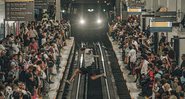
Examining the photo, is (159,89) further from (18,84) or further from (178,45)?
(178,45)

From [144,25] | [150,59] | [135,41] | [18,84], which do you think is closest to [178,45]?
[135,41]

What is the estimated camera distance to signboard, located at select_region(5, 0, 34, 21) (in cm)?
2377

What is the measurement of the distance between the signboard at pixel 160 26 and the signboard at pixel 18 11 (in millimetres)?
5138

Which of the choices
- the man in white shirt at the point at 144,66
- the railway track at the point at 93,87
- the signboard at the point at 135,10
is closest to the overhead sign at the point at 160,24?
the man in white shirt at the point at 144,66

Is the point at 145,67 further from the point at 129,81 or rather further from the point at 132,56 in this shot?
the point at 132,56

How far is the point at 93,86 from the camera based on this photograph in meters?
29.0

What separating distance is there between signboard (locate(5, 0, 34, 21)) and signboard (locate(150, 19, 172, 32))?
5.14m

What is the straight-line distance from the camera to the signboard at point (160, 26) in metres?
24.7

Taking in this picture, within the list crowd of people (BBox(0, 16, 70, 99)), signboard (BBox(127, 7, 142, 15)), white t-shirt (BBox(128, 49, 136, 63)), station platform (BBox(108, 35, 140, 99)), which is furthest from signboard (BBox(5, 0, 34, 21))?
signboard (BBox(127, 7, 142, 15))

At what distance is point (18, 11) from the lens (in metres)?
23.8

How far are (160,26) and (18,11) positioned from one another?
601 centimetres

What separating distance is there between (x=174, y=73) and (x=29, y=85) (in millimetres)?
5120

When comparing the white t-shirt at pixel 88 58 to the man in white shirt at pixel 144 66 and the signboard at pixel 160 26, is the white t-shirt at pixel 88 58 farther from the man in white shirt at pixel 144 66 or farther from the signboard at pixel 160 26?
the signboard at pixel 160 26

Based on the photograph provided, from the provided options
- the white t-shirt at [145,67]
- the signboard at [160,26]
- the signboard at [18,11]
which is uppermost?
the signboard at [18,11]
